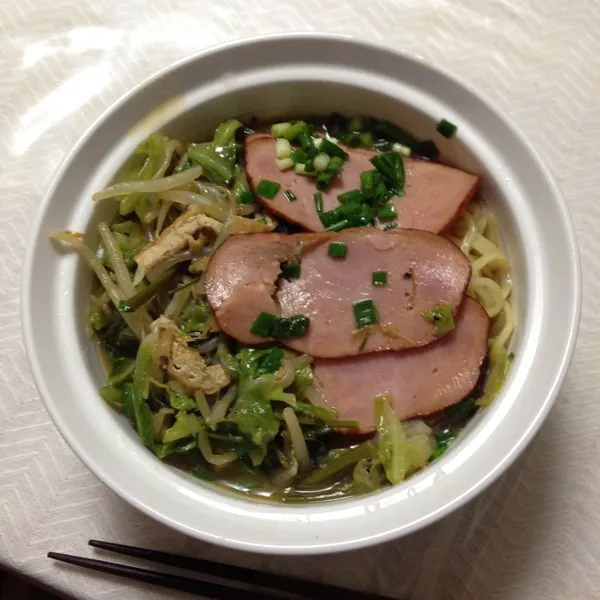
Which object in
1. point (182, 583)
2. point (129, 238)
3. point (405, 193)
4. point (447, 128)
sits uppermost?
point (447, 128)

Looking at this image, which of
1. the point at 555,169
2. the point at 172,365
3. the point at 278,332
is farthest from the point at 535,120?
the point at 172,365

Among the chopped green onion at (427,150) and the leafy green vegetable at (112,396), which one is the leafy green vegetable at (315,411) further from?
the chopped green onion at (427,150)

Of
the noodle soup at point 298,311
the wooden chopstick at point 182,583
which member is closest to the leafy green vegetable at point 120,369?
the noodle soup at point 298,311

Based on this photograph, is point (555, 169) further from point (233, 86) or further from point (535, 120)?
point (233, 86)

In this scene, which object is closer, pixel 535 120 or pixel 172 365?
pixel 172 365

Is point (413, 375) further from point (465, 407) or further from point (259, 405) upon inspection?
point (259, 405)

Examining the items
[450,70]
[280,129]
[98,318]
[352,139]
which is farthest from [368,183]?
[98,318]
